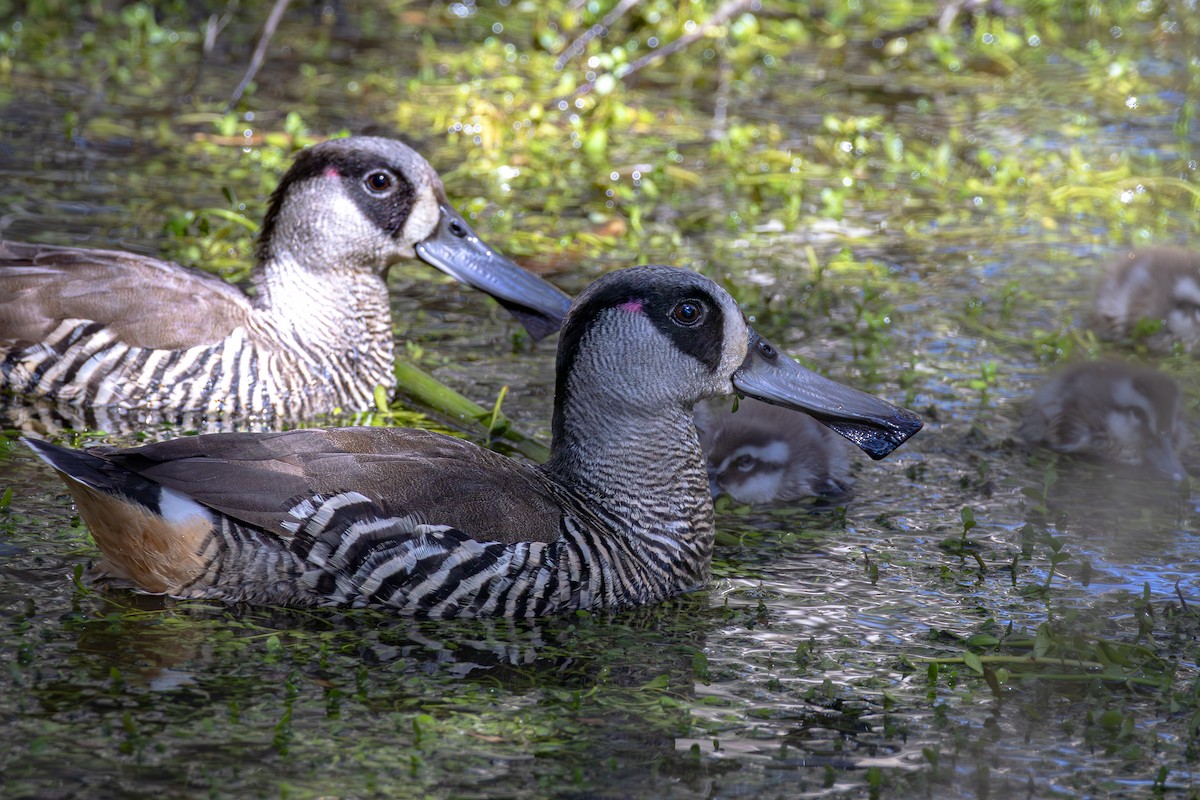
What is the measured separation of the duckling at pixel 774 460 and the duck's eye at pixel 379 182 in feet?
5.21

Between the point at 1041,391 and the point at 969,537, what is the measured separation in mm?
1210

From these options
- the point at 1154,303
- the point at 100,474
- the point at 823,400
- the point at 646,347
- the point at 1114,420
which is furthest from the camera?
the point at 1154,303

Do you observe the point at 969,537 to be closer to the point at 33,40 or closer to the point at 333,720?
the point at 333,720

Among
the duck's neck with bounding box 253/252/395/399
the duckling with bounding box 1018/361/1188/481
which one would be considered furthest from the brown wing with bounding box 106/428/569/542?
the duckling with bounding box 1018/361/1188/481

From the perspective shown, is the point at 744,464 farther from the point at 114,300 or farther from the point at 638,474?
the point at 114,300

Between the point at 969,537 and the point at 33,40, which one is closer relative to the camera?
the point at 969,537

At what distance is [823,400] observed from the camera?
541 cm

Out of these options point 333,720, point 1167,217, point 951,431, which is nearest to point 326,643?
point 333,720

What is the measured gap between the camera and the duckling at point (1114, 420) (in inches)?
254

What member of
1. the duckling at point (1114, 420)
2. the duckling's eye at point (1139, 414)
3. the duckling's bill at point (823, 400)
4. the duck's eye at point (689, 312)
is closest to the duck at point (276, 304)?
the duckling's bill at point (823, 400)

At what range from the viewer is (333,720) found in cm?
415

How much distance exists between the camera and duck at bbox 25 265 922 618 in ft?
15.2

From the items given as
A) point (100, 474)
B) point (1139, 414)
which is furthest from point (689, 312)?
point (1139, 414)

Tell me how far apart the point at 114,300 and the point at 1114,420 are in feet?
12.7
